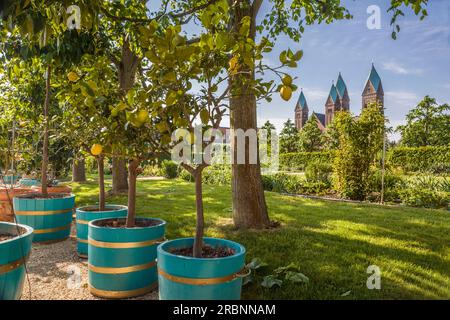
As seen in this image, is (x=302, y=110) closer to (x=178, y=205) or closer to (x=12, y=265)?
(x=178, y=205)

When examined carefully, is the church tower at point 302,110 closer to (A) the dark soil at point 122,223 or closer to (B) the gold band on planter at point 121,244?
(A) the dark soil at point 122,223

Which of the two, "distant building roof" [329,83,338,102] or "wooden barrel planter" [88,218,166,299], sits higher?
"distant building roof" [329,83,338,102]

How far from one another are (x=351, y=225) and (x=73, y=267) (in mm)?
4155

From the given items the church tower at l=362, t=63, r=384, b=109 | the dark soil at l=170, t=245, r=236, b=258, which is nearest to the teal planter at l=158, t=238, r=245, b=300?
the dark soil at l=170, t=245, r=236, b=258

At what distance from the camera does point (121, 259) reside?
3.11 metres

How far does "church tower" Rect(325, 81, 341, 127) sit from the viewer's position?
8494 centimetres

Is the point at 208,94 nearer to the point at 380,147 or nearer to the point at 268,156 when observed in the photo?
the point at 380,147

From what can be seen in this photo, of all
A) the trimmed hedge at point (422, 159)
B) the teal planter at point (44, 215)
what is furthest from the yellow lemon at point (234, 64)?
the trimmed hedge at point (422, 159)

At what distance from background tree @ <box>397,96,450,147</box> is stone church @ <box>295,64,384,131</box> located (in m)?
43.0

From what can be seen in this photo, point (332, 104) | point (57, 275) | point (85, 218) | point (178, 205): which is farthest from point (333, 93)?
point (57, 275)

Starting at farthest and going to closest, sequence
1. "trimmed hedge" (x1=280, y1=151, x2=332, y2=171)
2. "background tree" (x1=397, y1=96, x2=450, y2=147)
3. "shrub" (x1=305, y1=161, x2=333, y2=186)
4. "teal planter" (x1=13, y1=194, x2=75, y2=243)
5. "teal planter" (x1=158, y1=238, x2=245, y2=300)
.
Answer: "background tree" (x1=397, y1=96, x2=450, y2=147)
"trimmed hedge" (x1=280, y1=151, x2=332, y2=171)
"shrub" (x1=305, y1=161, x2=333, y2=186)
"teal planter" (x1=13, y1=194, x2=75, y2=243)
"teal planter" (x1=158, y1=238, x2=245, y2=300)

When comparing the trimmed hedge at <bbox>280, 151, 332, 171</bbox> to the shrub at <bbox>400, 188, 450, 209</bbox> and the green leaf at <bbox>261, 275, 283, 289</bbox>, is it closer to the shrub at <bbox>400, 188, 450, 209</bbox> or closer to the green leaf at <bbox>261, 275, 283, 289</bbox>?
the shrub at <bbox>400, 188, 450, 209</bbox>

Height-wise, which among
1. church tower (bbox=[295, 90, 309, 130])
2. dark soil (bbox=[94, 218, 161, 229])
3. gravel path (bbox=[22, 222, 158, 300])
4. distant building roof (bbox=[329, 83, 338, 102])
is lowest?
gravel path (bbox=[22, 222, 158, 300])

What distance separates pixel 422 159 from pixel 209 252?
70.8 ft
